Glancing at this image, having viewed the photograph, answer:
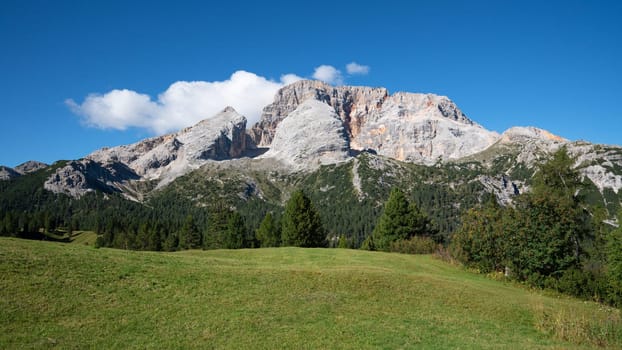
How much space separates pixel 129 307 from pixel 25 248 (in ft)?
39.0

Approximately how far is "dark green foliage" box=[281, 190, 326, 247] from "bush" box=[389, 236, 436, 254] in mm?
16567

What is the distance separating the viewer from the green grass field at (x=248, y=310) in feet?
55.2

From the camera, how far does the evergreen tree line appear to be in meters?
35.8

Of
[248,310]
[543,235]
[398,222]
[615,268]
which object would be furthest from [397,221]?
[248,310]

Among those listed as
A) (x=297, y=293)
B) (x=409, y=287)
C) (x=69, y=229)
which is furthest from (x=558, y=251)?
(x=69, y=229)

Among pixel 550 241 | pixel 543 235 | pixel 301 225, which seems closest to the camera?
pixel 550 241

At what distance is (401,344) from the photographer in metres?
17.6

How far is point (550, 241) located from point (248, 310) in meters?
34.4

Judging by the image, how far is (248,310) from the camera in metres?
20.4

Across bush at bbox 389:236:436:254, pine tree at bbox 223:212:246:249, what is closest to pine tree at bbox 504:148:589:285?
bush at bbox 389:236:436:254

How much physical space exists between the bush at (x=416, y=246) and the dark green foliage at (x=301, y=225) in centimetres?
1657

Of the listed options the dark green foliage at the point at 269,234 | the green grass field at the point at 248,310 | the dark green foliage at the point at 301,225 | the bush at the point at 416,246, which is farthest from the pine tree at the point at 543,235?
the dark green foliage at the point at 269,234

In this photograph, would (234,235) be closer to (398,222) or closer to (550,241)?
(398,222)

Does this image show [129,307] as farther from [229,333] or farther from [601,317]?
[601,317]
